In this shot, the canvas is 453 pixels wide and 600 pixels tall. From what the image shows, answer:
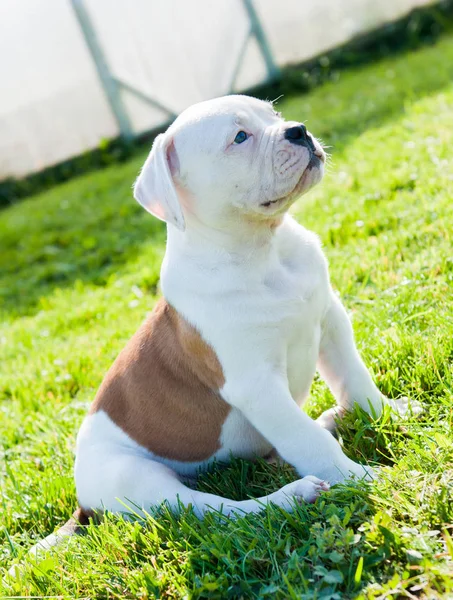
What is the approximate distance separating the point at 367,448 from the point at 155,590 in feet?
3.48

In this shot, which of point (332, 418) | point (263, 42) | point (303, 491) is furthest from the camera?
point (263, 42)

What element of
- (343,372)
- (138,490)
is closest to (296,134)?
(343,372)

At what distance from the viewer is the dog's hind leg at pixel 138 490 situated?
3.01 meters

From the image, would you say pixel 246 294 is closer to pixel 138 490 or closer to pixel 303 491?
pixel 303 491

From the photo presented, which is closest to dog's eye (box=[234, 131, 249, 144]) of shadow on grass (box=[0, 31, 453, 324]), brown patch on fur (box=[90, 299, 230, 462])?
brown patch on fur (box=[90, 299, 230, 462])

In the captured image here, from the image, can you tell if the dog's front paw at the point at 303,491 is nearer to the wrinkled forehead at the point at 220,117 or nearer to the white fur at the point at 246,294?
the white fur at the point at 246,294

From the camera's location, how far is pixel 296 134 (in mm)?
3113

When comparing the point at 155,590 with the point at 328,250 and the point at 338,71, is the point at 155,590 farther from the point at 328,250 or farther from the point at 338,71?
the point at 338,71

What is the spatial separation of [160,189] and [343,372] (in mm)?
1146

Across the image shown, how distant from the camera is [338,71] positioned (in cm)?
1331

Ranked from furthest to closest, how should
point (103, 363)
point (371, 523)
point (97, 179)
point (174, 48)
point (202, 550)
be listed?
1. point (174, 48)
2. point (97, 179)
3. point (103, 363)
4. point (202, 550)
5. point (371, 523)

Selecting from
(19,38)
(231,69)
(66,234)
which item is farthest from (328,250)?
(19,38)

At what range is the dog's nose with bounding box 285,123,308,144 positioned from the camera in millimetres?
3102

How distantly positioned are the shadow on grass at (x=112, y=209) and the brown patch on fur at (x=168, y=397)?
376 centimetres
